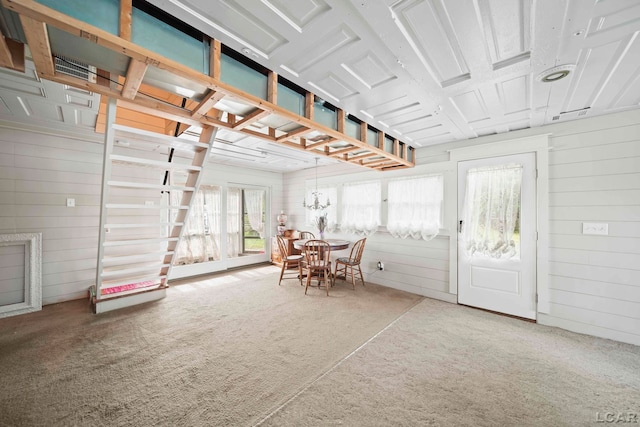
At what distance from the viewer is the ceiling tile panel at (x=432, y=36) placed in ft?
4.24

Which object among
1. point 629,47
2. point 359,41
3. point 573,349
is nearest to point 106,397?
point 359,41

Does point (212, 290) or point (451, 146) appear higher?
point (451, 146)

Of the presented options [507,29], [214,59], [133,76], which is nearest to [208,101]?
[214,59]

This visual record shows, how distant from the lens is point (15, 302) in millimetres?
3160

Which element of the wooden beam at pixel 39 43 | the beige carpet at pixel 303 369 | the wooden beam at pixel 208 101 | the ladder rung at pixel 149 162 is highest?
the wooden beam at pixel 208 101

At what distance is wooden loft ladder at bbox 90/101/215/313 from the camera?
232 centimetres

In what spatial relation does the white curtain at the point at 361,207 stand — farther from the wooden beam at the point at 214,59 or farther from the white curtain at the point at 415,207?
the wooden beam at the point at 214,59

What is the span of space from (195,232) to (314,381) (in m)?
4.34

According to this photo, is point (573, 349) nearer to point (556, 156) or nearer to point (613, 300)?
point (613, 300)

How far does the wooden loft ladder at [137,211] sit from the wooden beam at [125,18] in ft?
3.16

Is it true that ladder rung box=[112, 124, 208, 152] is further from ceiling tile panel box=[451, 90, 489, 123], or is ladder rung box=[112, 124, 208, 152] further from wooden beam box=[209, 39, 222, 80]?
ceiling tile panel box=[451, 90, 489, 123]

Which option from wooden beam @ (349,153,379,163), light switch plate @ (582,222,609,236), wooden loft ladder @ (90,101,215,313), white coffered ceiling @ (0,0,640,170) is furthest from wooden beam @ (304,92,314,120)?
light switch plate @ (582,222,609,236)

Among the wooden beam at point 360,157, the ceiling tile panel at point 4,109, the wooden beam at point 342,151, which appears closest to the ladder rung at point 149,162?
the ceiling tile panel at point 4,109

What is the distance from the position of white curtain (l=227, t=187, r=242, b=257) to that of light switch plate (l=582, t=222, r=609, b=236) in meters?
5.99
